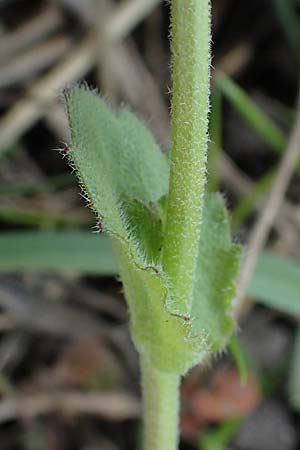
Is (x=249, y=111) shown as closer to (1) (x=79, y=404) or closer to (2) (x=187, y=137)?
(1) (x=79, y=404)

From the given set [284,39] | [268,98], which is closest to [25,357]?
[268,98]

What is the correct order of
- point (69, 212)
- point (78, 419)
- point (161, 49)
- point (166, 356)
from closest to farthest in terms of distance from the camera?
point (166, 356)
point (78, 419)
point (69, 212)
point (161, 49)

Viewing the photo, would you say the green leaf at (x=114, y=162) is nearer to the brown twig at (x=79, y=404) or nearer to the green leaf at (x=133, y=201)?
the green leaf at (x=133, y=201)

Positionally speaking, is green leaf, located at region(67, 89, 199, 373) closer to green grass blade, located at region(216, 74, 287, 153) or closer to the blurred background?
the blurred background

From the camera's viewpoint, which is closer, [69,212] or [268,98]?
[69,212]

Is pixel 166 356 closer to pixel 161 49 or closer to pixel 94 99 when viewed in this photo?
pixel 94 99
